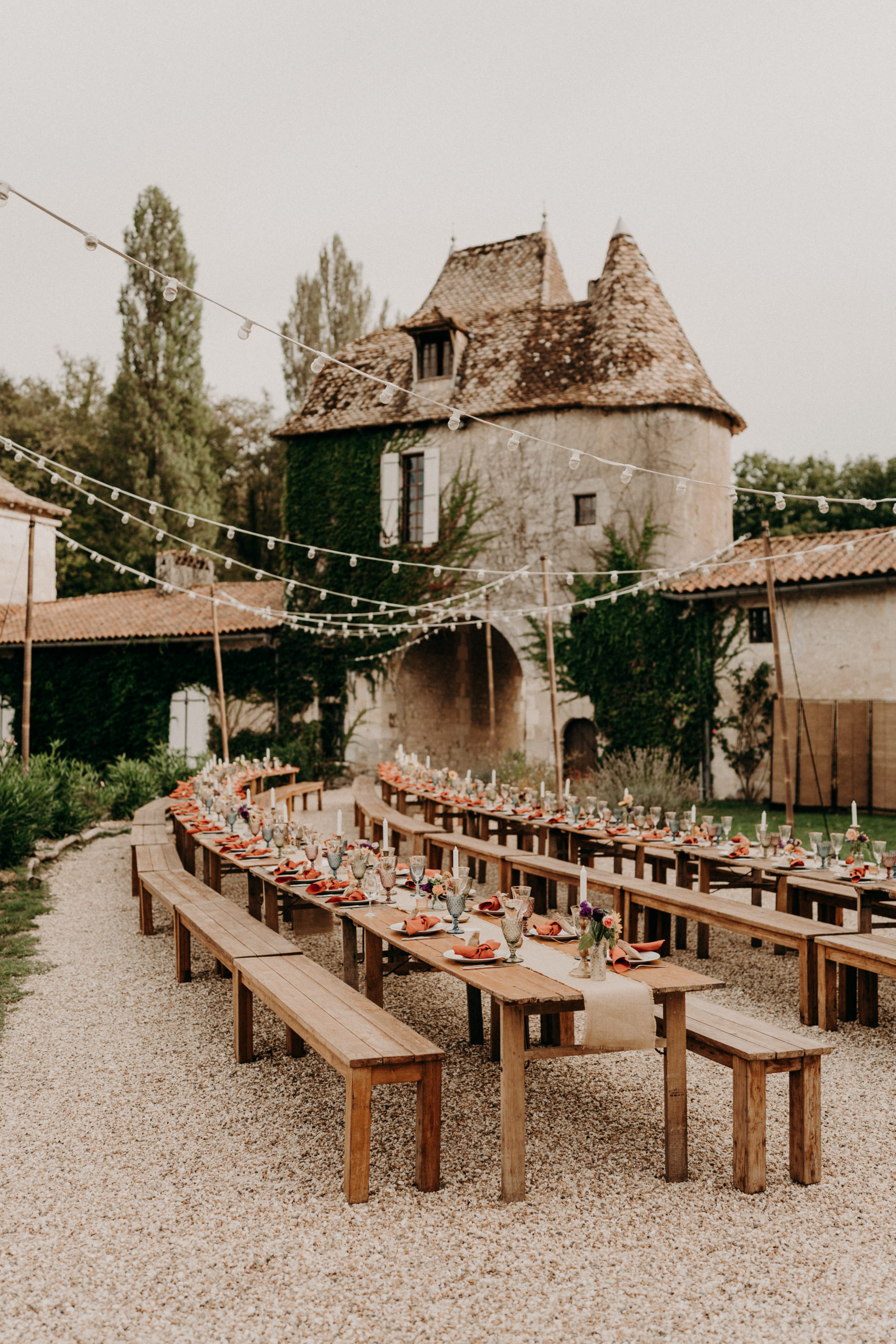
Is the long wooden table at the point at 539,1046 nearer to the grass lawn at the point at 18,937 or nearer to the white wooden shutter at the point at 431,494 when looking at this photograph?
the grass lawn at the point at 18,937

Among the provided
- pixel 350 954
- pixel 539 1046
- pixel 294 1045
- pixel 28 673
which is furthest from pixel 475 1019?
pixel 28 673

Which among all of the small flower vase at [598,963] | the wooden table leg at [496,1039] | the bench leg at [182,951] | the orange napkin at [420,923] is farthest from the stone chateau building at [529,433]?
the small flower vase at [598,963]

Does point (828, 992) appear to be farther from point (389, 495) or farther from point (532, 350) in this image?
point (532, 350)

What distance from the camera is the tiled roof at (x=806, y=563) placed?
14172 millimetres

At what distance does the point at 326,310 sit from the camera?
31797 mm

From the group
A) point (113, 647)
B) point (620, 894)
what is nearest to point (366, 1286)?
point (620, 894)

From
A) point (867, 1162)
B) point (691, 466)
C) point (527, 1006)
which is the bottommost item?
point (867, 1162)

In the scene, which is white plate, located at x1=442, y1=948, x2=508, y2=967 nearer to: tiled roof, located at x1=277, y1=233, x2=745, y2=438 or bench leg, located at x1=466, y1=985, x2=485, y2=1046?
bench leg, located at x1=466, y1=985, x2=485, y2=1046

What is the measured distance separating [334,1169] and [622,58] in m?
6.82

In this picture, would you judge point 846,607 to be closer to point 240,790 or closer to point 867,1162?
point 240,790

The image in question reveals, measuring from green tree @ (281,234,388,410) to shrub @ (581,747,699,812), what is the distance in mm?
21671

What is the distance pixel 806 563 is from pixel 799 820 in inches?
157

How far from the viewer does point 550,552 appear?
1706 centimetres

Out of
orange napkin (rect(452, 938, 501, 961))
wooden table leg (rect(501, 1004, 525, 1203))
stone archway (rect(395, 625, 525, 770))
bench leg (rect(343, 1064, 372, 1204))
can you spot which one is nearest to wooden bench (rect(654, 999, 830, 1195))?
wooden table leg (rect(501, 1004, 525, 1203))
